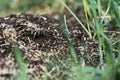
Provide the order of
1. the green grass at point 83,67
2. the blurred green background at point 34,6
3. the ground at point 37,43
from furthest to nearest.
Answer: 1. the blurred green background at point 34,6
2. the ground at point 37,43
3. the green grass at point 83,67

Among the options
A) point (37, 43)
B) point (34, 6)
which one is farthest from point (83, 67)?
point (34, 6)

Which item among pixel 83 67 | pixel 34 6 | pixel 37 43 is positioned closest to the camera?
pixel 83 67

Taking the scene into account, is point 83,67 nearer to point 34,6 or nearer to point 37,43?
A: point 37,43

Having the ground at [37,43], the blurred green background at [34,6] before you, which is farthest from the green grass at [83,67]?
the blurred green background at [34,6]

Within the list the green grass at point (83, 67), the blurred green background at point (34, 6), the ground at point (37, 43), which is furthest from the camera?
the blurred green background at point (34, 6)

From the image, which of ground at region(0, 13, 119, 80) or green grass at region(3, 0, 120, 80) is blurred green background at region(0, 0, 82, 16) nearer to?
ground at region(0, 13, 119, 80)

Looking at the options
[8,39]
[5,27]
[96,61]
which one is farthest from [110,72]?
[5,27]

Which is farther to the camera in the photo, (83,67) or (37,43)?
(37,43)

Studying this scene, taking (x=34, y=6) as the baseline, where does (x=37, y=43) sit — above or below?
below

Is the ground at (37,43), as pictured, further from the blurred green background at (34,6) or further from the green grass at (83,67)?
the blurred green background at (34,6)

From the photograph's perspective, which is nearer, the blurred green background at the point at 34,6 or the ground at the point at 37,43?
the ground at the point at 37,43

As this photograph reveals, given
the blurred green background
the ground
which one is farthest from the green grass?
the blurred green background

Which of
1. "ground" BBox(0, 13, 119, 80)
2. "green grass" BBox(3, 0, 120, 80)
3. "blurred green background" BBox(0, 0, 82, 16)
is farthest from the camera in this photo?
→ "blurred green background" BBox(0, 0, 82, 16)
